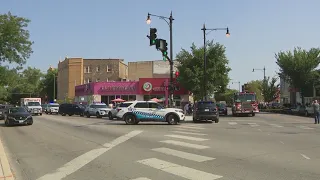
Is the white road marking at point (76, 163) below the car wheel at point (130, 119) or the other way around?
below

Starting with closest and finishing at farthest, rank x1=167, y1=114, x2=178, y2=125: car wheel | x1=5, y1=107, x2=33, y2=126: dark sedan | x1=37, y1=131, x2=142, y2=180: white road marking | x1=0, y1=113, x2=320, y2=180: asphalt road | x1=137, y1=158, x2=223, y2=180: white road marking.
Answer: x1=137, y1=158, x2=223, y2=180: white road marking
x1=0, y1=113, x2=320, y2=180: asphalt road
x1=37, y1=131, x2=142, y2=180: white road marking
x1=167, y1=114, x2=178, y2=125: car wheel
x1=5, y1=107, x2=33, y2=126: dark sedan

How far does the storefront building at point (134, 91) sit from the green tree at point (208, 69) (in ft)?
29.0

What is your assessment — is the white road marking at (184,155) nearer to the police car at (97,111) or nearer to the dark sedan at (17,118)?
the dark sedan at (17,118)

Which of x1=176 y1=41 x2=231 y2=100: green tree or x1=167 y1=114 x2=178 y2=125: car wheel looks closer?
x1=167 y1=114 x2=178 y2=125: car wheel

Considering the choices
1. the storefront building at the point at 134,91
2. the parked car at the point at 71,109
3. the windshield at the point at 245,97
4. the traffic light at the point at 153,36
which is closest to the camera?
the traffic light at the point at 153,36

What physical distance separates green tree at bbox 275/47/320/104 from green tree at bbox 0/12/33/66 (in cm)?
3403

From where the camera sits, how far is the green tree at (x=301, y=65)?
168 ft

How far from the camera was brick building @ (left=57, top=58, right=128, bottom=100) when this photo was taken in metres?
80.9

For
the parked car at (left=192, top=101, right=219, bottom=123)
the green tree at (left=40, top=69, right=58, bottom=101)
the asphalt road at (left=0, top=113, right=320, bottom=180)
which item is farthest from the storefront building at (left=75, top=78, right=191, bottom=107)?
the green tree at (left=40, top=69, right=58, bottom=101)

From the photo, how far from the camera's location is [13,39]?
39062 millimetres

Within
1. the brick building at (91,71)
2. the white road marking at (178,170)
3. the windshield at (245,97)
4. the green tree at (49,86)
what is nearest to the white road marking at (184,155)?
the white road marking at (178,170)

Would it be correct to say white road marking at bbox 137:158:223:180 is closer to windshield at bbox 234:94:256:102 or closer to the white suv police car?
the white suv police car

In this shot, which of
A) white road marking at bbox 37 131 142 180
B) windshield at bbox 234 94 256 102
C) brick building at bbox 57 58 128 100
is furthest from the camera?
brick building at bbox 57 58 128 100

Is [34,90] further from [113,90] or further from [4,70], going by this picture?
[4,70]
